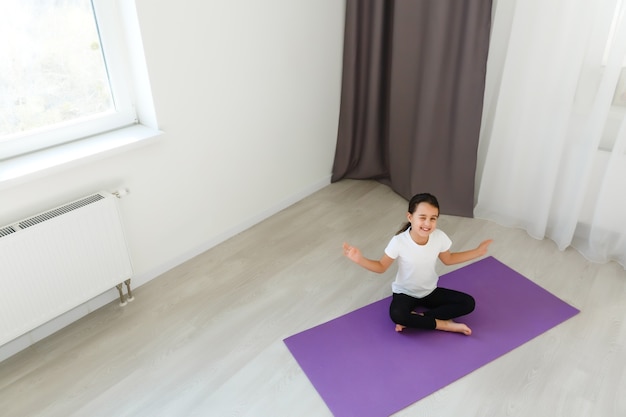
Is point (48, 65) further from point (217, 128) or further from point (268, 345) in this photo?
point (268, 345)

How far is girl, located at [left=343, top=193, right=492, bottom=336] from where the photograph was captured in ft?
6.59

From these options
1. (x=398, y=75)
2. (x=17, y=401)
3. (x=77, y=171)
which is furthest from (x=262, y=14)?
(x=17, y=401)

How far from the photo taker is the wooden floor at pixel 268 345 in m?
1.87

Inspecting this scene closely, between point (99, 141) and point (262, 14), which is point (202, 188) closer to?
point (99, 141)

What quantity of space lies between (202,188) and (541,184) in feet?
6.20

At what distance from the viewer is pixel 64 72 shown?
206 cm

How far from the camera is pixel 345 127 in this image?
131 inches

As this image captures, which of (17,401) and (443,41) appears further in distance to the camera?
(443,41)

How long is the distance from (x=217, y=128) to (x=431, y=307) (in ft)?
4.65

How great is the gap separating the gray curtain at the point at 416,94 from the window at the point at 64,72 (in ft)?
4.81

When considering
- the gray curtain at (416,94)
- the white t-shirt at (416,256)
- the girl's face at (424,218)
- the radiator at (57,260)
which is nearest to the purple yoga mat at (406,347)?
the white t-shirt at (416,256)

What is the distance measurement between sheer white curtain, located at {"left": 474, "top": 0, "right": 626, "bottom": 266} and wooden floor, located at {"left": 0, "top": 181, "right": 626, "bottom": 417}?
18 cm

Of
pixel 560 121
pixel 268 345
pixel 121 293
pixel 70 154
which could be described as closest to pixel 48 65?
pixel 70 154

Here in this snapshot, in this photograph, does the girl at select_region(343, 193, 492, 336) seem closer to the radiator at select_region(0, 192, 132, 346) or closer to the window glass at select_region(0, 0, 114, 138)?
the radiator at select_region(0, 192, 132, 346)
